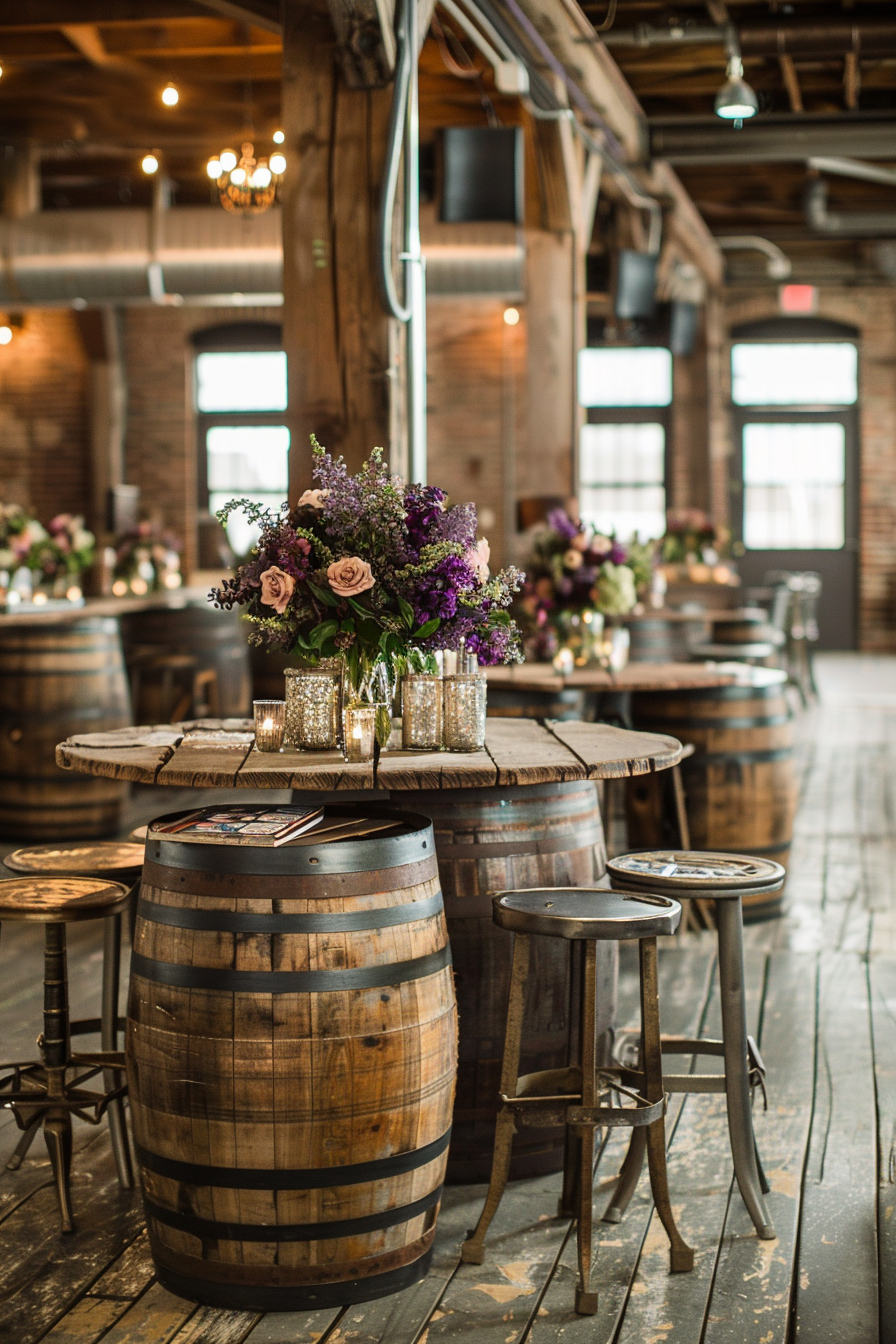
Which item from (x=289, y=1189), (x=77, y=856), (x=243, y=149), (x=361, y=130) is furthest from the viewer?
(x=243, y=149)

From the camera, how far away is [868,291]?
14.2 meters

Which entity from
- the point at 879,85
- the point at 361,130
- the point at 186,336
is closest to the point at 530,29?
the point at 361,130

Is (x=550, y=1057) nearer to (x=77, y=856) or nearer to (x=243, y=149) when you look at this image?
(x=77, y=856)

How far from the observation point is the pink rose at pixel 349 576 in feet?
8.94

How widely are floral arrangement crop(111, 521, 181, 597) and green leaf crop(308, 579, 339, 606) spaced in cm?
661

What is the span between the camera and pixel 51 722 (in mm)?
5820

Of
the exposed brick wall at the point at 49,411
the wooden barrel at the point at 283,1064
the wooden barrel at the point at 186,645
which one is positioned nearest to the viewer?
the wooden barrel at the point at 283,1064

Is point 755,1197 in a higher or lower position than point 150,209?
lower

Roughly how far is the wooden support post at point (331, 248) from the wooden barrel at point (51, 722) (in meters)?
2.22

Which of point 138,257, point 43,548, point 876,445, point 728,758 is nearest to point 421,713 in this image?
point 728,758

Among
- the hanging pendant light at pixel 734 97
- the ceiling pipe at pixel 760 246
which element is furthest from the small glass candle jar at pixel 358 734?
the ceiling pipe at pixel 760 246

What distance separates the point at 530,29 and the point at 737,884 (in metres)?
4.36

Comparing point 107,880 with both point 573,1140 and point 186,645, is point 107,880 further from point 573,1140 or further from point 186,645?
point 186,645

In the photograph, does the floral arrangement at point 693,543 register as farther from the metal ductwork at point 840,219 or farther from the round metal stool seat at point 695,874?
the round metal stool seat at point 695,874
